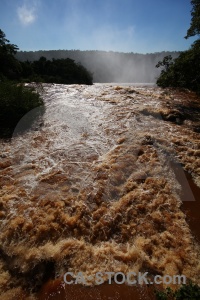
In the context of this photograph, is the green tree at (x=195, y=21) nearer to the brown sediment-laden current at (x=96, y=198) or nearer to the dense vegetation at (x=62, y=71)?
the brown sediment-laden current at (x=96, y=198)

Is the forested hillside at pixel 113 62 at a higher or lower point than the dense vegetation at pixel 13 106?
lower

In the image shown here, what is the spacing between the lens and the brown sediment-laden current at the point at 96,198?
3.68 meters

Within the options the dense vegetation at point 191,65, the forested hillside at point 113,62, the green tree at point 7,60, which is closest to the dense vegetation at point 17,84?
the green tree at point 7,60

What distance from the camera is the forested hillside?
5150 centimetres

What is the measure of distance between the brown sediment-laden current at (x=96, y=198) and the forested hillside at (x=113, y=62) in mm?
43595

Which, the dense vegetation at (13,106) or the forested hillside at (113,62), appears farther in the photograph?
the forested hillside at (113,62)

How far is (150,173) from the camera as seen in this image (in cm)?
567

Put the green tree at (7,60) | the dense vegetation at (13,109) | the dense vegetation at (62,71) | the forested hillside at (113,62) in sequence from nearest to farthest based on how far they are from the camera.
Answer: the dense vegetation at (13,109), the green tree at (7,60), the dense vegetation at (62,71), the forested hillside at (113,62)

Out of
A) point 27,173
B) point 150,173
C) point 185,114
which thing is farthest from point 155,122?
point 27,173

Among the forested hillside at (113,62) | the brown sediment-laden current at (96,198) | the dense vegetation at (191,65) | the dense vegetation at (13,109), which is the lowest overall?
the forested hillside at (113,62)

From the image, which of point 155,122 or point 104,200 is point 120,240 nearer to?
point 104,200

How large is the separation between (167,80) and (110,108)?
10.7 ft

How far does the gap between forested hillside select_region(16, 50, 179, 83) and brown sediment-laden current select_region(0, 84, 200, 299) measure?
4360 cm

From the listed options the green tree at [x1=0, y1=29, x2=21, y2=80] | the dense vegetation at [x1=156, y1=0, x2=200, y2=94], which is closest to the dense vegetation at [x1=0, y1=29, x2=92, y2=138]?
the green tree at [x1=0, y1=29, x2=21, y2=80]
